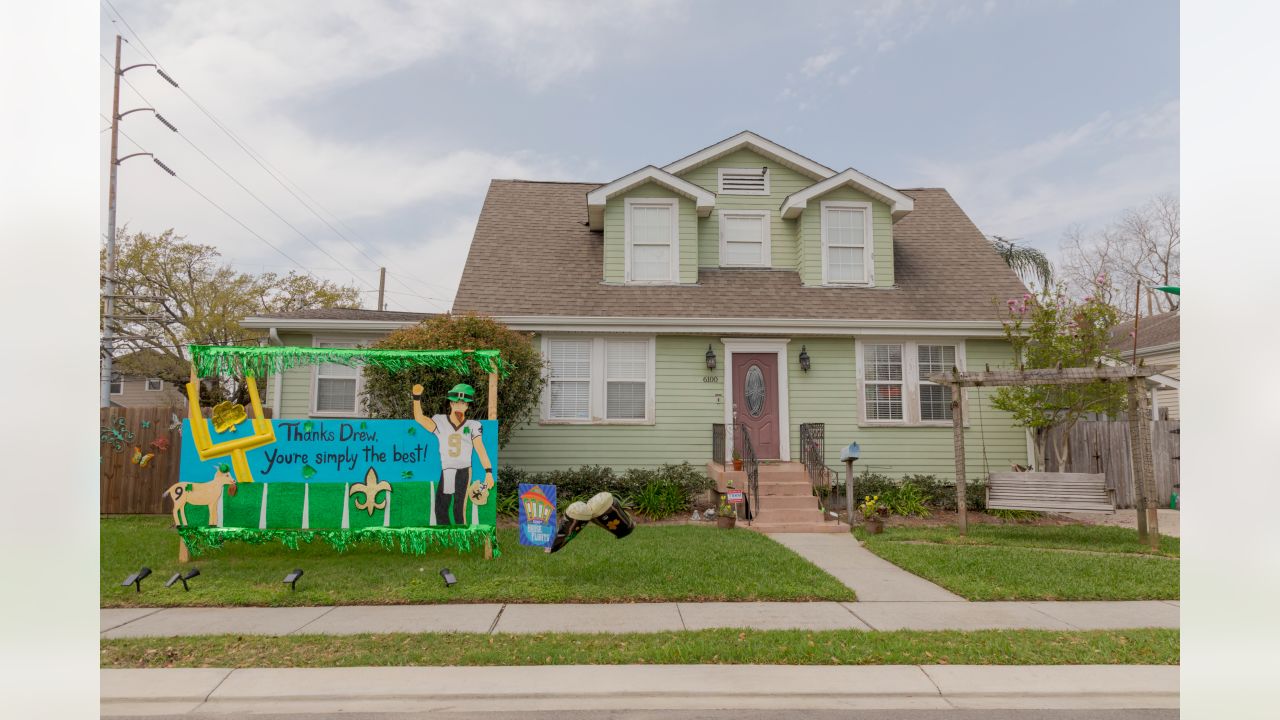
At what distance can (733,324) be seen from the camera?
41.9 feet

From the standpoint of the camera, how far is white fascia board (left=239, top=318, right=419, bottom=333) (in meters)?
12.7

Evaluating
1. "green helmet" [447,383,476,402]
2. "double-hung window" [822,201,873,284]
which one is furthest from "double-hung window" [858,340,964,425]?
"green helmet" [447,383,476,402]

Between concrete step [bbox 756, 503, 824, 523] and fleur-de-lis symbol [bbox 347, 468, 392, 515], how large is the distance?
17.7 feet

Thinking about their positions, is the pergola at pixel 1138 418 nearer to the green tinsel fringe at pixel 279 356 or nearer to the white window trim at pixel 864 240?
the white window trim at pixel 864 240

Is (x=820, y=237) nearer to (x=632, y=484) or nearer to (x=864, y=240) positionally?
(x=864, y=240)

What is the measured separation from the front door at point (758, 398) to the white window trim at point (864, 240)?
2269mm

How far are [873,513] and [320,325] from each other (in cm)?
952

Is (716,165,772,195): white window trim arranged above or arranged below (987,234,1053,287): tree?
below

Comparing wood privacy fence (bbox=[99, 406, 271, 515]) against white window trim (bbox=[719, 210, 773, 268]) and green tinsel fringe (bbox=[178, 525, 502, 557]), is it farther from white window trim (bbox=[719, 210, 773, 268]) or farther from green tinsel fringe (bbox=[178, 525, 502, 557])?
white window trim (bbox=[719, 210, 773, 268])

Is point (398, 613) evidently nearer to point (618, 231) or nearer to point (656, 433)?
point (656, 433)

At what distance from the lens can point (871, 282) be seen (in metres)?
14.1

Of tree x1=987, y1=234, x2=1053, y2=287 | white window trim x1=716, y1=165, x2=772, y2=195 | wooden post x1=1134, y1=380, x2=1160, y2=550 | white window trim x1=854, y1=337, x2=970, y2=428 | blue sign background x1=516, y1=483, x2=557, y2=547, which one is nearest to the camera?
blue sign background x1=516, y1=483, x2=557, y2=547

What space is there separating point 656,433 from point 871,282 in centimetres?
510

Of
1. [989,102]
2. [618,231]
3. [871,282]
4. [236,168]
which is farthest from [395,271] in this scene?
[989,102]
